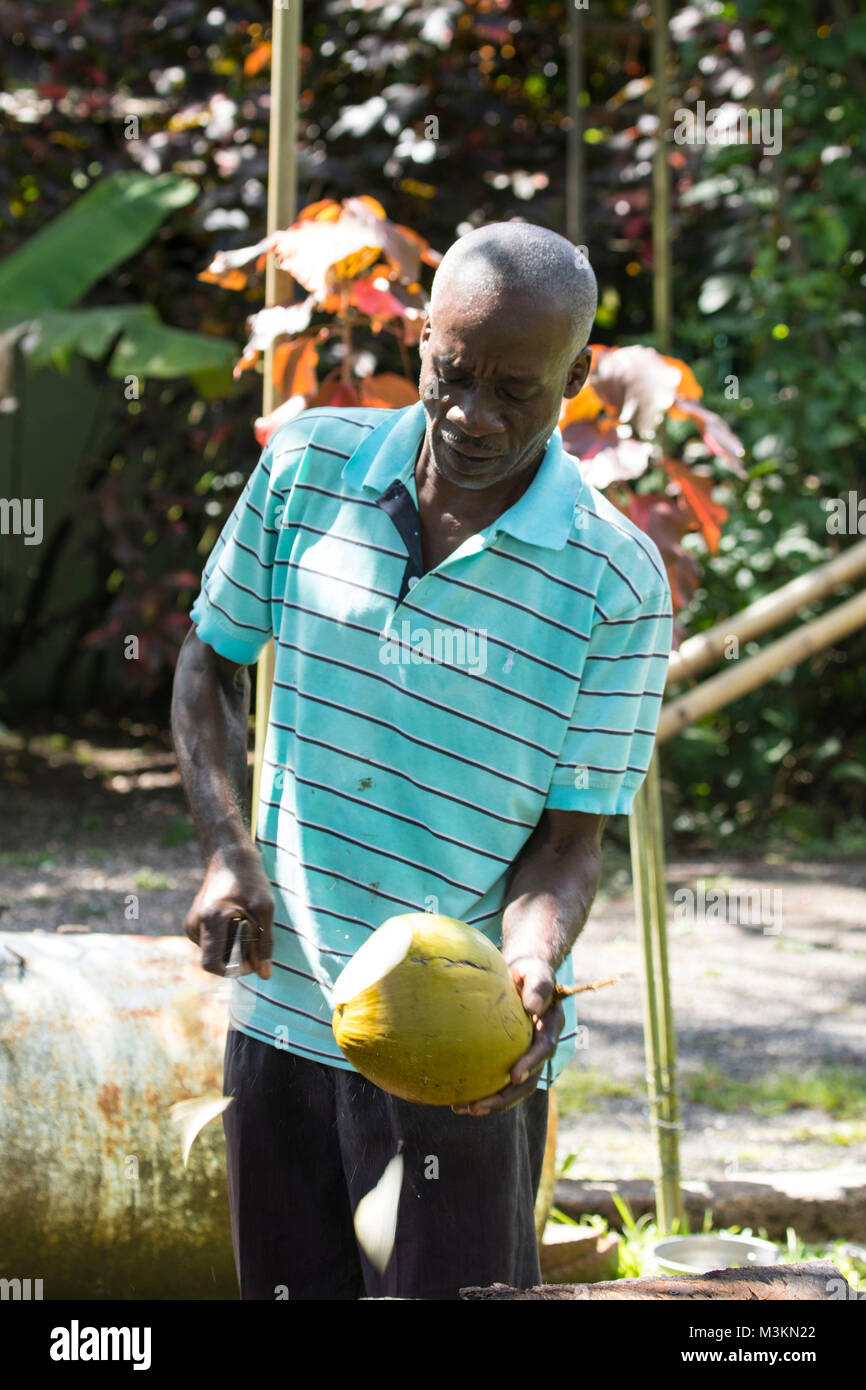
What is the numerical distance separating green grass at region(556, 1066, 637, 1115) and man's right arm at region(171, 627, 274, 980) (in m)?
2.17

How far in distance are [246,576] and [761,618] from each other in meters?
A: 1.59

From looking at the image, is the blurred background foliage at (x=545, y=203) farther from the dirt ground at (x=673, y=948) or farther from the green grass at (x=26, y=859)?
the green grass at (x=26, y=859)

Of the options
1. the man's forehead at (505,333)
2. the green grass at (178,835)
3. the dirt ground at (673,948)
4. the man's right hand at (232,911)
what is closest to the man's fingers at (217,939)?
the man's right hand at (232,911)

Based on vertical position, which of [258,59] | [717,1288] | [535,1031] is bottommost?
[717,1288]

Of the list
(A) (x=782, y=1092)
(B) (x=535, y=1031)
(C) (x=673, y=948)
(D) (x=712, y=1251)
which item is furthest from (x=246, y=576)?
(C) (x=673, y=948)

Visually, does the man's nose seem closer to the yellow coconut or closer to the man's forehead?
the man's forehead

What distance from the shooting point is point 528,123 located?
6.42m

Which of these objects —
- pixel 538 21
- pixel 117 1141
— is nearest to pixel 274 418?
pixel 117 1141

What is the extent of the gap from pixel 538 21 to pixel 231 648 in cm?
536

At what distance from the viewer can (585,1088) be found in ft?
12.6

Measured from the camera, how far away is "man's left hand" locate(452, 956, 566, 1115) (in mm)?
1529

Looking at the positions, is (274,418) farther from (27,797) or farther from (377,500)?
(27,797)

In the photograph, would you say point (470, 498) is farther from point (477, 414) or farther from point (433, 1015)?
point (433, 1015)

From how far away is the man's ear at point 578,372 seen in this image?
168cm
